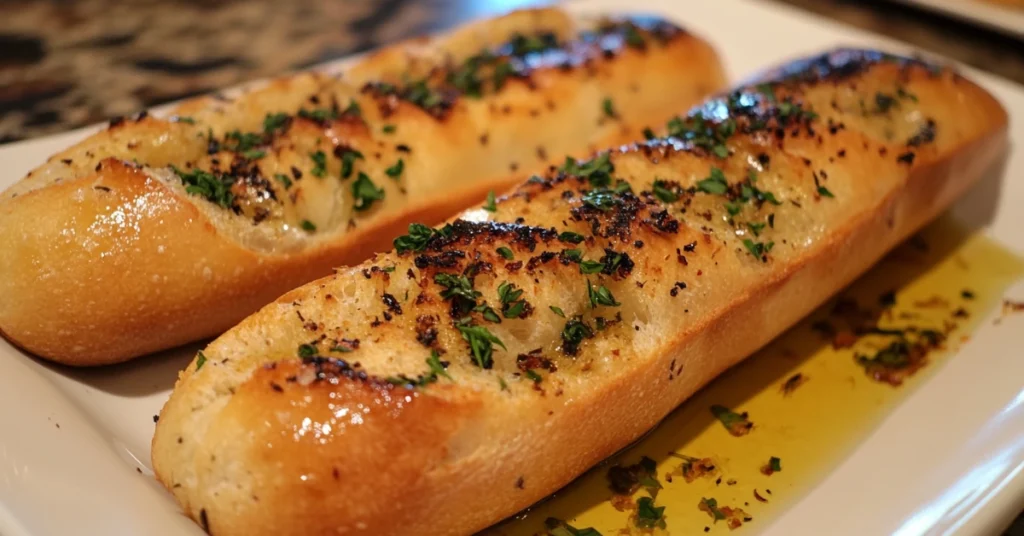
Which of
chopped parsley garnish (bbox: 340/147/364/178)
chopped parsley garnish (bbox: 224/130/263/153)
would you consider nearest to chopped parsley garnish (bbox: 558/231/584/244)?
chopped parsley garnish (bbox: 340/147/364/178)

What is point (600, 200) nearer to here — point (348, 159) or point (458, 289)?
point (458, 289)

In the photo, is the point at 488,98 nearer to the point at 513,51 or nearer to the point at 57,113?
the point at 513,51

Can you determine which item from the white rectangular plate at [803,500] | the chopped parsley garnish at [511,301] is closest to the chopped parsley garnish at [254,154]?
the white rectangular plate at [803,500]

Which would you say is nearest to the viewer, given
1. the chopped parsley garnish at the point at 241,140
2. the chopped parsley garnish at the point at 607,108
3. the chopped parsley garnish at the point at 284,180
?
the chopped parsley garnish at the point at 284,180

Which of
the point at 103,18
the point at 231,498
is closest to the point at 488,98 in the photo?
the point at 231,498

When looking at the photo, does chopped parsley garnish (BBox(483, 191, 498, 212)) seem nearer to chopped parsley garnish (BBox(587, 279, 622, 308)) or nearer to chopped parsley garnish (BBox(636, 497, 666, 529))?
chopped parsley garnish (BBox(587, 279, 622, 308))

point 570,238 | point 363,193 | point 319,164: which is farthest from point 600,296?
point 319,164

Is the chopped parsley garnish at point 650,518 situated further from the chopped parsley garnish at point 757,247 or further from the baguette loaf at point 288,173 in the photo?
the baguette loaf at point 288,173
